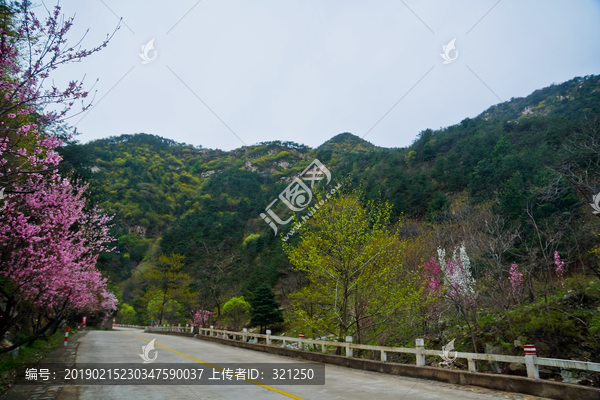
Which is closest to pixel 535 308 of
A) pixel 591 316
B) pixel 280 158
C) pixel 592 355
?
pixel 591 316

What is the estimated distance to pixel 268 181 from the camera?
341 ft

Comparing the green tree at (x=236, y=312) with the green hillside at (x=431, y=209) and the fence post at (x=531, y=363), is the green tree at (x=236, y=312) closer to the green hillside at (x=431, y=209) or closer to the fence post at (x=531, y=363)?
the green hillside at (x=431, y=209)

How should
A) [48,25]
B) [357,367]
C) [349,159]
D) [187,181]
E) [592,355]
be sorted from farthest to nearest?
[187,181]
[349,159]
[592,355]
[357,367]
[48,25]

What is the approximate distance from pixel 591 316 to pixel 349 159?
59233mm

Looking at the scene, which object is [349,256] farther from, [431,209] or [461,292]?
[431,209]

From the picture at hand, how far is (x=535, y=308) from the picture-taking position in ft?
51.5

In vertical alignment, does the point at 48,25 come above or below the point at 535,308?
above

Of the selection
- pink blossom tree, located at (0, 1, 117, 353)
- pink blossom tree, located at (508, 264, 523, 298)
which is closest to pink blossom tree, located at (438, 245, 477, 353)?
pink blossom tree, located at (508, 264, 523, 298)

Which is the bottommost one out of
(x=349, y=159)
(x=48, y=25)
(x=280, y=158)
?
(x=48, y=25)

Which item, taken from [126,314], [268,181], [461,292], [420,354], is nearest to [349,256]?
[420,354]

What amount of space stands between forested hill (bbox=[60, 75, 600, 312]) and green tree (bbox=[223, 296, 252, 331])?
276cm

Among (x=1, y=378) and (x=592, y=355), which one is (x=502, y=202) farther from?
(x=1, y=378)

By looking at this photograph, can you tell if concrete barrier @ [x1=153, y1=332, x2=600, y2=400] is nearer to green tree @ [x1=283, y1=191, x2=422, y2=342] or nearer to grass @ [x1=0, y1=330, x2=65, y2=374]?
green tree @ [x1=283, y1=191, x2=422, y2=342]

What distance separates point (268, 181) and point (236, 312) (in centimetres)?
7248
